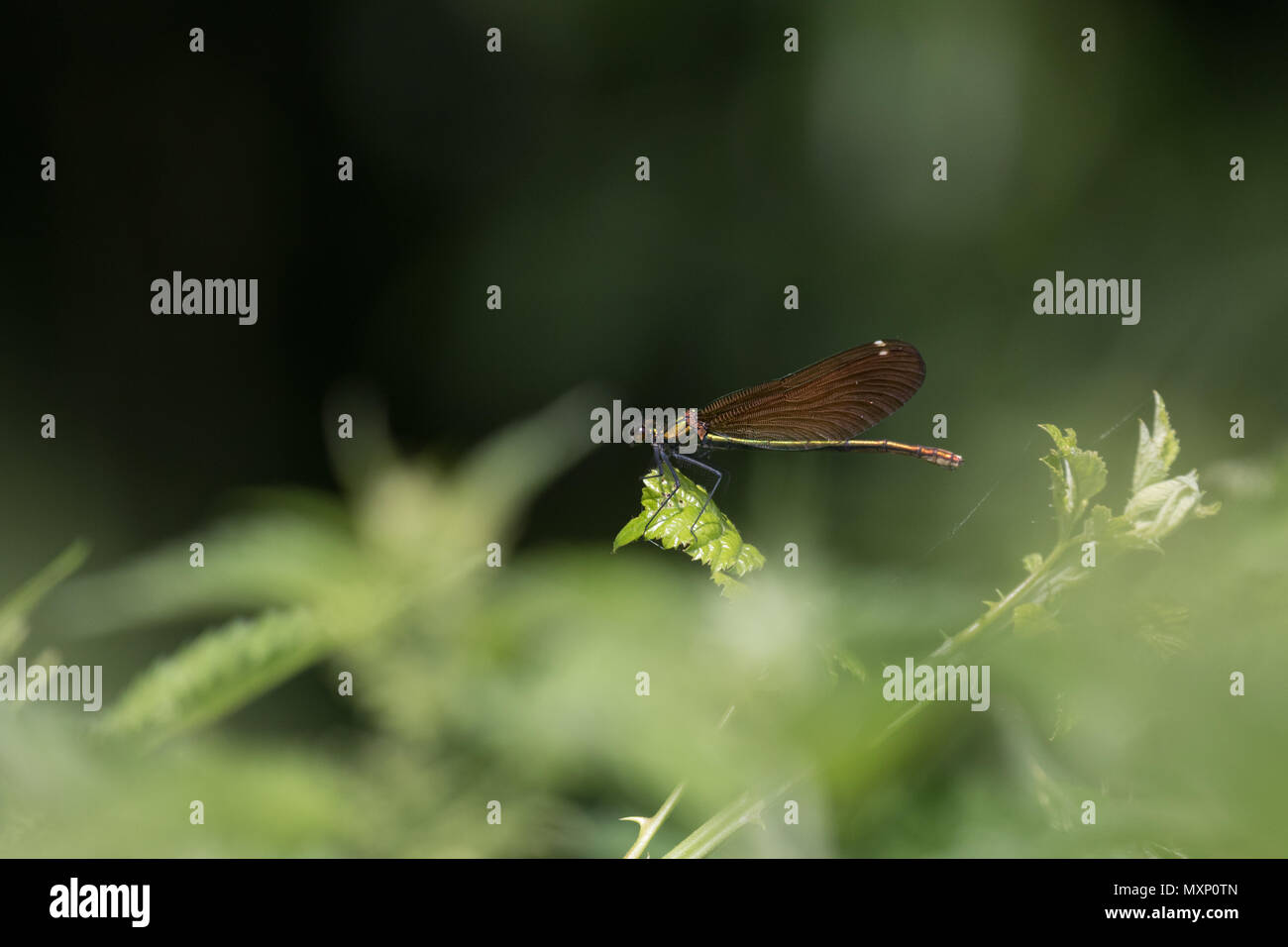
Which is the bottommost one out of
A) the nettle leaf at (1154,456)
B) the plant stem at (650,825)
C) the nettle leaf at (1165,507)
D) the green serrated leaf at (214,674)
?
the plant stem at (650,825)

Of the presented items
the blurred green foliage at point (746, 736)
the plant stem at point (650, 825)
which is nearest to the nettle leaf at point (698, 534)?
the blurred green foliage at point (746, 736)

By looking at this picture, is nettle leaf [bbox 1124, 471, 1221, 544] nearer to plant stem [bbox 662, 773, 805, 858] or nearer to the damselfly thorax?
plant stem [bbox 662, 773, 805, 858]

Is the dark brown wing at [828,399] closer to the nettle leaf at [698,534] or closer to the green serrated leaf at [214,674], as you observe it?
the nettle leaf at [698,534]

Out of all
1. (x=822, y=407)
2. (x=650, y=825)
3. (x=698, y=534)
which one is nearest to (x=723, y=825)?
(x=650, y=825)

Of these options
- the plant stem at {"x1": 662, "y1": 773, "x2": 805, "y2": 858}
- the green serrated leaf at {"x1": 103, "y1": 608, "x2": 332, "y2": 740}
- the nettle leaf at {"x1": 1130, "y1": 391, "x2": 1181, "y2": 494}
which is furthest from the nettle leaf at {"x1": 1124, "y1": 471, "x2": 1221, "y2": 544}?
the green serrated leaf at {"x1": 103, "y1": 608, "x2": 332, "y2": 740}

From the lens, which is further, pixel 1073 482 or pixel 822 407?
pixel 822 407

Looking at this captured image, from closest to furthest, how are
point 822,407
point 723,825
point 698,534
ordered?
1. point 723,825
2. point 698,534
3. point 822,407

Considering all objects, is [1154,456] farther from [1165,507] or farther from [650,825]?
[650,825]
